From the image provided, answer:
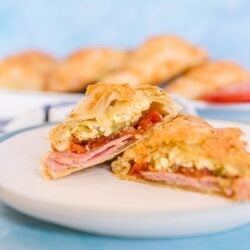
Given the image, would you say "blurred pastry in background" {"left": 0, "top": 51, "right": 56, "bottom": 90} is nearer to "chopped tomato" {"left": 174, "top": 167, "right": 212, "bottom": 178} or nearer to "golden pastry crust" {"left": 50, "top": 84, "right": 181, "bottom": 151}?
"golden pastry crust" {"left": 50, "top": 84, "right": 181, "bottom": 151}

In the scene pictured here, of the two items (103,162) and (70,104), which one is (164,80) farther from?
(103,162)

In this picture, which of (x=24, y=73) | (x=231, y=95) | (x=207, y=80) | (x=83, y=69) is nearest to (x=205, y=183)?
(x=231, y=95)

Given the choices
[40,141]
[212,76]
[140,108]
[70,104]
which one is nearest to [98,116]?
[140,108]

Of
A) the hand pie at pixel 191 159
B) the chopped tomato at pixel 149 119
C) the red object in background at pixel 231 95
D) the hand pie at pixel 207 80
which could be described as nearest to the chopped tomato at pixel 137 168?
the hand pie at pixel 191 159

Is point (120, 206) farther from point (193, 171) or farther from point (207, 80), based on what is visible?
point (207, 80)

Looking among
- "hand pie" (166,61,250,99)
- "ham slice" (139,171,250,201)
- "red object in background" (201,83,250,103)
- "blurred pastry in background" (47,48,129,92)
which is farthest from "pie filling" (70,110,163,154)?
"blurred pastry in background" (47,48,129,92)

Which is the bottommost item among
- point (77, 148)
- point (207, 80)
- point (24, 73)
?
point (24, 73)
